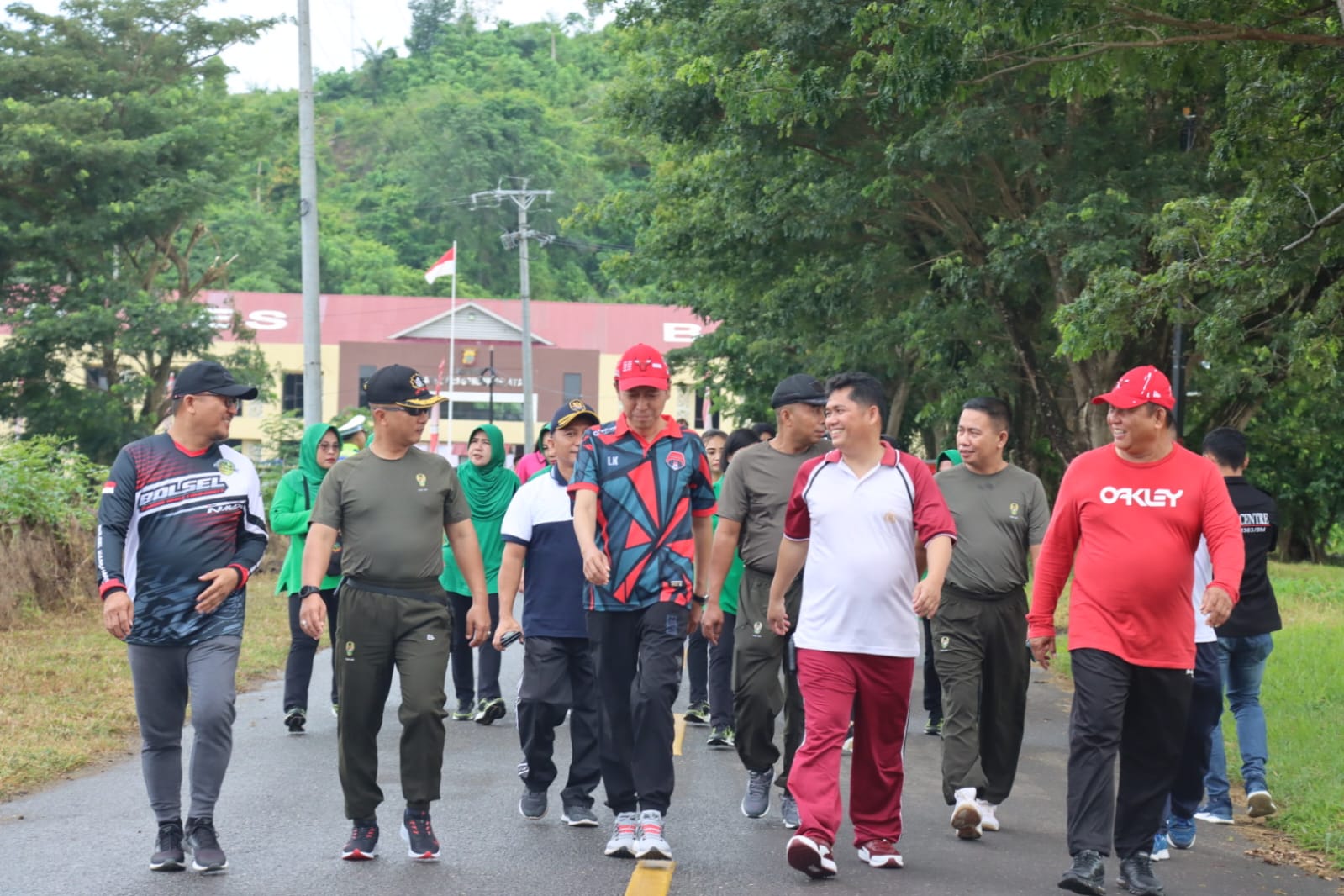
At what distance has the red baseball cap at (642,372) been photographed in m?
6.91

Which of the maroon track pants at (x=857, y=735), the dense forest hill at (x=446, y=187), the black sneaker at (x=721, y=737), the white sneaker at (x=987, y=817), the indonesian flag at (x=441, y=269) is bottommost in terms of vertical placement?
the black sneaker at (x=721, y=737)

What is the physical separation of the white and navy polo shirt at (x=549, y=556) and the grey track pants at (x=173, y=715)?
4.96 feet

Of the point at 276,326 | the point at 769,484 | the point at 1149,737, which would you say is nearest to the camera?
the point at 1149,737

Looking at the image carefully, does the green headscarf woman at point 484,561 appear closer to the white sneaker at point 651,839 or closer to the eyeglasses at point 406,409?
the eyeglasses at point 406,409

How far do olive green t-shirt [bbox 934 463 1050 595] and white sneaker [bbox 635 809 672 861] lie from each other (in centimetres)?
203

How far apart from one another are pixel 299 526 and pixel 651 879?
469 cm

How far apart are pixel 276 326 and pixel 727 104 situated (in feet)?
190

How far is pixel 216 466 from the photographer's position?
21.8 ft

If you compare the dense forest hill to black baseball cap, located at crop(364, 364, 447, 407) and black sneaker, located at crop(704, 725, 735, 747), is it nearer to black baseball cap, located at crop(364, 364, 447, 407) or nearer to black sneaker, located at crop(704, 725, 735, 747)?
black sneaker, located at crop(704, 725, 735, 747)

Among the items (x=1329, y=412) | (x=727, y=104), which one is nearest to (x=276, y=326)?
(x=1329, y=412)

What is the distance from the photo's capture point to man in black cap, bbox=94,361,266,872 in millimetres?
6449

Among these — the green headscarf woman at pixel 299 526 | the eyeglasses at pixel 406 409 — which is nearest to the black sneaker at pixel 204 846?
the eyeglasses at pixel 406 409

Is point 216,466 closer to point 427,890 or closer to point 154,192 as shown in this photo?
point 427,890

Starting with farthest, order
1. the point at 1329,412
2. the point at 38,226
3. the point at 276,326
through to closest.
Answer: the point at 276,326
the point at 38,226
the point at 1329,412
